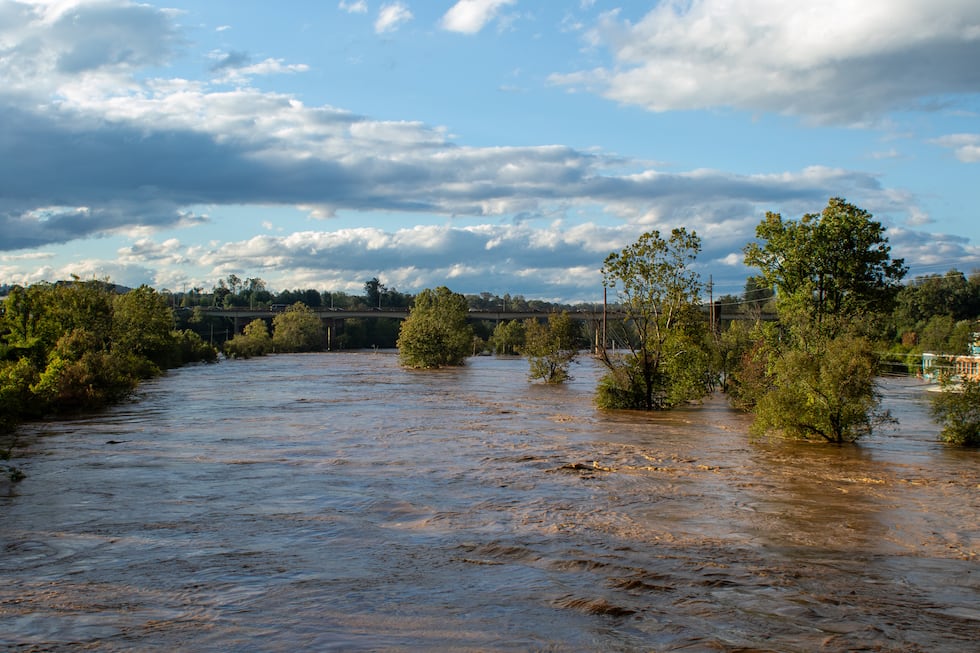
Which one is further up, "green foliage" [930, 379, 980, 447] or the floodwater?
"green foliage" [930, 379, 980, 447]

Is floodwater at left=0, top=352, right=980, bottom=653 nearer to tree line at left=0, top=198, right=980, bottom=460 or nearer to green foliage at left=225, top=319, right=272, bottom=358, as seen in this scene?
tree line at left=0, top=198, right=980, bottom=460

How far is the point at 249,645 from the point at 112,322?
63256 millimetres

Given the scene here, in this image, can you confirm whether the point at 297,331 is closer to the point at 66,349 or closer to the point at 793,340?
the point at 66,349

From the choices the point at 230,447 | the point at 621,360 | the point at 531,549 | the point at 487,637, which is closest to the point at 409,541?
the point at 531,549

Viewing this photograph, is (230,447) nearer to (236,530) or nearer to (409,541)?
(236,530)

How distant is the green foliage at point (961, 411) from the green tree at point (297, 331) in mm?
121172

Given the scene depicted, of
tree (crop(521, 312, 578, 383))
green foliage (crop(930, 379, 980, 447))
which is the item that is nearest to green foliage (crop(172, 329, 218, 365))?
tree (crop(521, 312, 578, 383))

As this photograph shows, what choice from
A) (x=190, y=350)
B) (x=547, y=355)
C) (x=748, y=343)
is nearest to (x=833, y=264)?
(x=748, y=343)

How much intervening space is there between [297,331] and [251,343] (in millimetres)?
21345

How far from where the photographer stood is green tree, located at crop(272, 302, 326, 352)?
466 feet

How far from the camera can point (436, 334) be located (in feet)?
306

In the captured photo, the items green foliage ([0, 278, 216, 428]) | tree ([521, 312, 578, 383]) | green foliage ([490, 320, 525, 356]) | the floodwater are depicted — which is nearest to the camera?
the floodwater

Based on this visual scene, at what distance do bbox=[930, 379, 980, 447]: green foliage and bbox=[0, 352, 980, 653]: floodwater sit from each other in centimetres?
63

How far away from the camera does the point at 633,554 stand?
14688 millimetres
